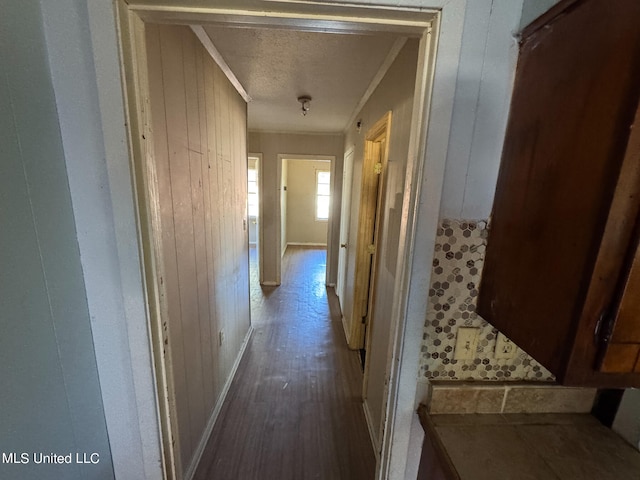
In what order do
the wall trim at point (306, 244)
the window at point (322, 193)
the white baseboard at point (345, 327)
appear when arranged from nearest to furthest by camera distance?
the white baseboard at point (345, 327), the window at point (322, 193), the wall trim at point (306, 244)

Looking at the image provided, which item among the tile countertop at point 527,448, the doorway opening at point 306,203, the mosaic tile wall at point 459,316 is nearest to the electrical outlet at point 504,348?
the mosaic tile wall at point 459,316

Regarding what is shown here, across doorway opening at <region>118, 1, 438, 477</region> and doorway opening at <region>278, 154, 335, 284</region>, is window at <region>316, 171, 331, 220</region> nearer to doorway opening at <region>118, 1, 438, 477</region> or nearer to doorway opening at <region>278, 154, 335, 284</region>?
doorway opening at <region>278, 154, 335, 284</region>

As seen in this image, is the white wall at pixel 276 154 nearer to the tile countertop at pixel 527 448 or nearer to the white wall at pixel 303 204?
the white wall at pixel 303 204

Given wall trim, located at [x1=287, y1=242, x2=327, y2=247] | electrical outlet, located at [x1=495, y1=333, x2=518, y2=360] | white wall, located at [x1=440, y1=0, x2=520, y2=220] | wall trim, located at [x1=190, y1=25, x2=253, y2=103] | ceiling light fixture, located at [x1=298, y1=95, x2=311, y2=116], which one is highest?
ceiling light fixture, located at [x1=298, y1=95, x2=311, y2=116]

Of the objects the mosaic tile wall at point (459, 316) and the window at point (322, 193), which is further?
the window at point (322, 193)

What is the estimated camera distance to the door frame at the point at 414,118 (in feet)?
2.17

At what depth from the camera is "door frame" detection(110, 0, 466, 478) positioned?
2.17ft

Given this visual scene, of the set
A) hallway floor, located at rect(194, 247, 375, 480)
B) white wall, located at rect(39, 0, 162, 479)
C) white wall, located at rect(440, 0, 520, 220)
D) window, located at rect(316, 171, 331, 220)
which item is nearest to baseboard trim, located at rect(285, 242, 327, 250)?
window, located at rect(316, 171, 331, 220)

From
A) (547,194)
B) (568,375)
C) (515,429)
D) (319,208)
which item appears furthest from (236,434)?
(319,208)

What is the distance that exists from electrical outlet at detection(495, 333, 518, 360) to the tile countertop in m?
0.19

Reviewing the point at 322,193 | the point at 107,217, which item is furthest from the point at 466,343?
the point at 322,193

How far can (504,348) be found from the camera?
0.84 m

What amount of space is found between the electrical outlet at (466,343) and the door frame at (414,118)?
0.13 m

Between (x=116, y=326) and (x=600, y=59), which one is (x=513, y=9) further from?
(x=116, y=326)
